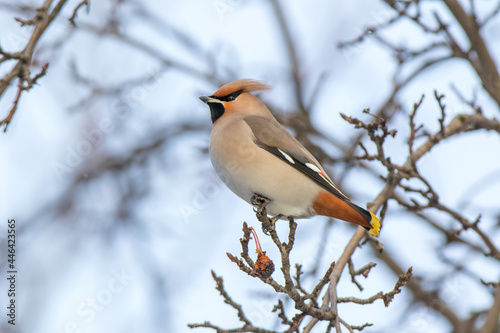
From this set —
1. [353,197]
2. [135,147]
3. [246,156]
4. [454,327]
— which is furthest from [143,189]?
[454,327]

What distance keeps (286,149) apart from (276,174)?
259 millimetres

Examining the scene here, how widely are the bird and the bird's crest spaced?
0.38 metres

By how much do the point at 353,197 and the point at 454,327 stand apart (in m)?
1.38

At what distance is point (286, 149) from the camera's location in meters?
3.75

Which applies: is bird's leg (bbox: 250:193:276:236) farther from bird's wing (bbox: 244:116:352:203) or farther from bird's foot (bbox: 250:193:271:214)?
bird's wing (bbox: 244:116:352:203)

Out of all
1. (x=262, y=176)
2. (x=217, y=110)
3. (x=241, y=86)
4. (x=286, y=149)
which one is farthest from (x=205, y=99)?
(x=262, y=176)

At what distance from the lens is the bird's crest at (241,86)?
13.7 ft

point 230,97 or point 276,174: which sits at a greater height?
point 230,97

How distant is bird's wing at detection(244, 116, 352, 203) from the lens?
3.63m

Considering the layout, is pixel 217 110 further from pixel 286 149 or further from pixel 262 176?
pixel 262 176

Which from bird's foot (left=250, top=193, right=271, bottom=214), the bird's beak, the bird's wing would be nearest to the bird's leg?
bird's foot (left=250, top=193, right=271, bottom=214)

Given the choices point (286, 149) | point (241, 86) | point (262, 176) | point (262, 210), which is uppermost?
point (241, 86)

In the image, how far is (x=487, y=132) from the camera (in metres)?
4.33

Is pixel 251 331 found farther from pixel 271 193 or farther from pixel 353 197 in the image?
pixel 353 197
